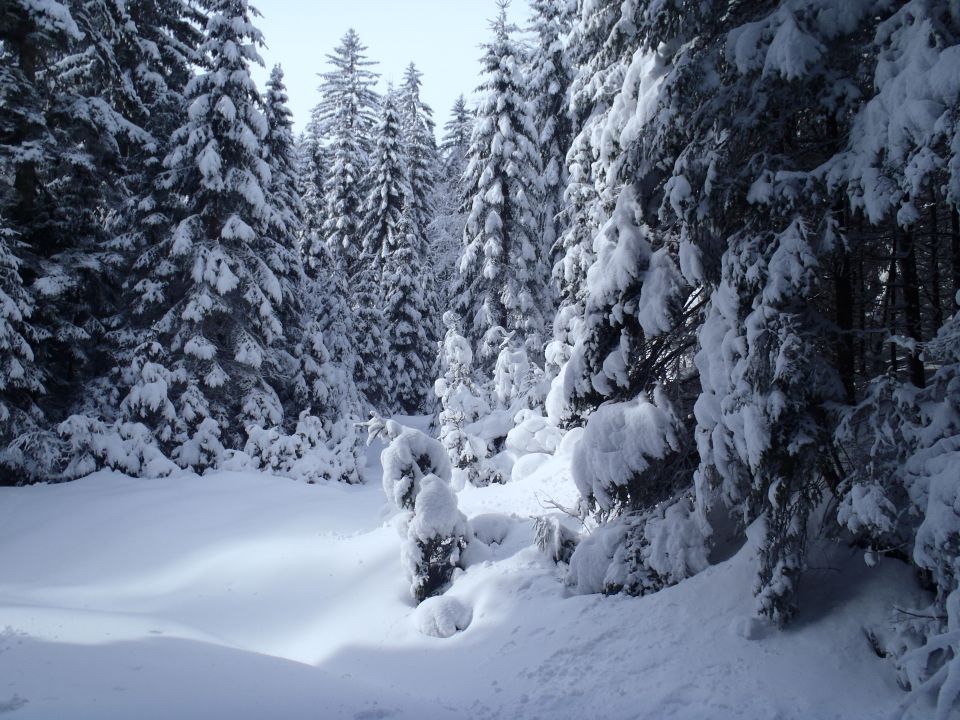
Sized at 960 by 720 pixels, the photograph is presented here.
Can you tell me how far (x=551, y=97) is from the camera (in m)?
19.7

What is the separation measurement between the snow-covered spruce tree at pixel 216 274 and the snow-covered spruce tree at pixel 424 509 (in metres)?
8.06

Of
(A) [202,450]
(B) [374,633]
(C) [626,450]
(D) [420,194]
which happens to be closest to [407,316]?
(D) [420,194]

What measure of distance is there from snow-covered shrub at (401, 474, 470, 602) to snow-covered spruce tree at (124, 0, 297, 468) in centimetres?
867

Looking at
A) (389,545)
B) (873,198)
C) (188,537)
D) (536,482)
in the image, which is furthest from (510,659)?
(188,537)

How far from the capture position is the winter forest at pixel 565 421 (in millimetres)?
4184

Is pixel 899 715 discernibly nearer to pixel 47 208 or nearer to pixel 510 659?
pixel 510 659

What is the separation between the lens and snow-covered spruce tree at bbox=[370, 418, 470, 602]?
8.20m

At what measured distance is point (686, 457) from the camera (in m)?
6.14

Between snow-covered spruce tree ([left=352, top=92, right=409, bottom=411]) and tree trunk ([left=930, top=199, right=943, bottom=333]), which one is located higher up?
snow-covered spruce tree ([left=352, top=92, right=409, bottom=411])

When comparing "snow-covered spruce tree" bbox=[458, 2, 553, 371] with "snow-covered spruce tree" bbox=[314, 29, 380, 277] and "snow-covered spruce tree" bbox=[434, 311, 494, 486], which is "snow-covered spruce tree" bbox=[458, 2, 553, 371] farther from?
"snow-covered spruce tree" bbox=[314, 29, 380, 277]

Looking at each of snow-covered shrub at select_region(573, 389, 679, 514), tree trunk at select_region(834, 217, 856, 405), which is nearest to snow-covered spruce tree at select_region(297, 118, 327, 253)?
snow-covered shrub at select_region(573, 389, 679, 514)

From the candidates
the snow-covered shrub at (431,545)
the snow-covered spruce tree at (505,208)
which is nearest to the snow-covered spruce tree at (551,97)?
the snow-covered spruce tree at (505,208)

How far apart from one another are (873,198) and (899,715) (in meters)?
3.04

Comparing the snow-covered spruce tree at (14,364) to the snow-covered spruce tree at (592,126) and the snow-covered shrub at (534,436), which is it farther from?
the snow-covered spruce tree at (592,126)
